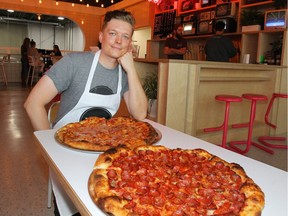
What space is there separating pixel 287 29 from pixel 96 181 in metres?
4.25

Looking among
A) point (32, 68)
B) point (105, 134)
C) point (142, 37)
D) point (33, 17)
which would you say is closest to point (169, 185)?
point (105, 134)

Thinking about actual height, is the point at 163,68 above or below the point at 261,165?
above

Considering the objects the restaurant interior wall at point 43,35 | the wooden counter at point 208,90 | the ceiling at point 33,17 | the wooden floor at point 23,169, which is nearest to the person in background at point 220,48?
the wooden counter at point 208,90

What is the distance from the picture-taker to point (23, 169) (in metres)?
2.71

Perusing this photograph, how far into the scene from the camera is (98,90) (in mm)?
1704

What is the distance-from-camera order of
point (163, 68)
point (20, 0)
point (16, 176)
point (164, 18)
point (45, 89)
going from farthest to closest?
1. point (20, 0)
2. point (164, 18)
3. point (163, 68)
4. point (16, 176)
5. point (45, 89)

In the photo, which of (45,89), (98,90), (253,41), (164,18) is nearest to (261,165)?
(98,90)

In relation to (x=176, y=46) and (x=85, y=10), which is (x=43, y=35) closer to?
(x=85, y=10)

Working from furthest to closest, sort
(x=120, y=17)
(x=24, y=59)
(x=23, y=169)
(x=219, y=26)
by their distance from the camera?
(x=24, y=59) → (x=219, y=26) → (x=23, y=169) → (x=120, y=17)

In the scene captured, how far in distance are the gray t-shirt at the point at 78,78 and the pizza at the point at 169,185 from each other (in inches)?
30.4

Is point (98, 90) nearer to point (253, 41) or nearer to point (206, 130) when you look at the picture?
point (206, 130)

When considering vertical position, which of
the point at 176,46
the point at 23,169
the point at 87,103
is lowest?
the point at 23,169

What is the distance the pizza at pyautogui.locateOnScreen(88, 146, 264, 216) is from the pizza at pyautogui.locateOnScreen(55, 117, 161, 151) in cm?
11

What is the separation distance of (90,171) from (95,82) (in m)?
0.90
